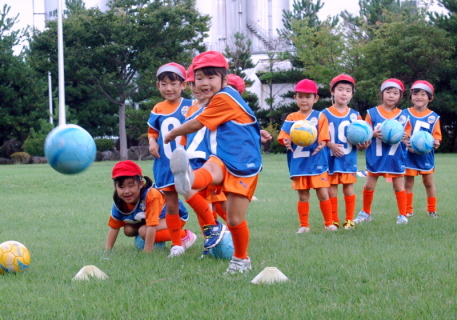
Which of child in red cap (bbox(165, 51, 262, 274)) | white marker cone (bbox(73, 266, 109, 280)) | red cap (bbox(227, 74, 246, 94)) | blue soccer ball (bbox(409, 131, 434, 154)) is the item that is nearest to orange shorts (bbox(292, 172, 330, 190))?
red cap (bbox(227, 74, 246, 94))

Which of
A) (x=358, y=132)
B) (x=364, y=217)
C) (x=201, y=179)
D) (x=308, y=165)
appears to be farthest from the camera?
(x=364, y=217)

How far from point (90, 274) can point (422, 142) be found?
5.35 m

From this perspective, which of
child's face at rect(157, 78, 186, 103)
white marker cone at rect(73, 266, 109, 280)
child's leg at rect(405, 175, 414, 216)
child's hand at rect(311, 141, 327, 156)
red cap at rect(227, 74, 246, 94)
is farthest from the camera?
child's leg at rect(405, 175, 414, 216)

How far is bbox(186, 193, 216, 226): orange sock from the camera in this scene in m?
5.52

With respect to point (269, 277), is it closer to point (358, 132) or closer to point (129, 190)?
point (129, 190)

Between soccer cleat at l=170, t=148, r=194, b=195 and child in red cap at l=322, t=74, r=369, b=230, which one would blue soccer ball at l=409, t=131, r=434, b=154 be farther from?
soccer cleat at l=170, t=148, r=194, b=195

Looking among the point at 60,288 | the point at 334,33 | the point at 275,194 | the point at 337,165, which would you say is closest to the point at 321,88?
the point at 334,33

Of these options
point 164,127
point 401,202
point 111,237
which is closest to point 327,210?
point 401,202

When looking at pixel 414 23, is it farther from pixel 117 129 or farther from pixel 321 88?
pixel 117 129

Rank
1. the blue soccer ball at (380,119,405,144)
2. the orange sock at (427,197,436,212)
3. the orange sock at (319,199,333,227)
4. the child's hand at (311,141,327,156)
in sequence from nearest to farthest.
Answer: the child's hand at (311,141,327,156) < the orange sock at (319,199,333,227) < the blue soccer ball at (380,119,405,144) < the orange sock at (427,197,436,212)

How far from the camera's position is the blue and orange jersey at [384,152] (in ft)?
27.5

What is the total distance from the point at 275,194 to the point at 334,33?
97.6 ft

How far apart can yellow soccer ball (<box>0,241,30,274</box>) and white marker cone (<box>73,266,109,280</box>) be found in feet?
2.38

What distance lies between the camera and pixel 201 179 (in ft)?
14.8
